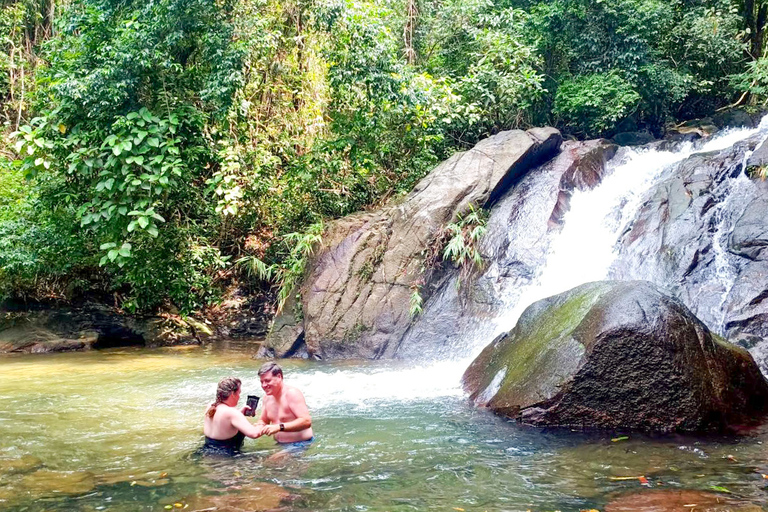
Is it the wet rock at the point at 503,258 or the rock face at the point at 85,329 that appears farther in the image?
the rock face at the point at 85,329

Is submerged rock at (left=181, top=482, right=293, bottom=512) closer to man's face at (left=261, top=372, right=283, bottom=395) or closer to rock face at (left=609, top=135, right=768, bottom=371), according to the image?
man's face at (left=261, top=372, right=283, bottom=395)

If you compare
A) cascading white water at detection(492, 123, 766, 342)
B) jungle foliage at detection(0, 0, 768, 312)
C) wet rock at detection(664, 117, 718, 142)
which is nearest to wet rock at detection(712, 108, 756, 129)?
wet rock at detection(664, 117, 718, 142)

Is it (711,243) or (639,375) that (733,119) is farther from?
(639,375)

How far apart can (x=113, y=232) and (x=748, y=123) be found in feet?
44.4

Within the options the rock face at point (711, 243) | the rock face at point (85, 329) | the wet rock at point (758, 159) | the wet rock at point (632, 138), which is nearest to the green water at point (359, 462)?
the rock face at point (711, 243)

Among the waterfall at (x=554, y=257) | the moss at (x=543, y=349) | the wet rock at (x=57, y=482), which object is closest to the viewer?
the wet rock at (x=57, y=482)

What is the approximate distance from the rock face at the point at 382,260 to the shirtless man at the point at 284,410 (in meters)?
4.70

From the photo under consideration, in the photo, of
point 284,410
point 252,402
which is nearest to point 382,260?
point 284,410

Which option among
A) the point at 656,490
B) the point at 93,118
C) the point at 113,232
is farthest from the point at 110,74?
the point at 656,490

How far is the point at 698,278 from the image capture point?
28.1 ft

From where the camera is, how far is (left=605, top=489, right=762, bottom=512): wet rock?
3.79 m

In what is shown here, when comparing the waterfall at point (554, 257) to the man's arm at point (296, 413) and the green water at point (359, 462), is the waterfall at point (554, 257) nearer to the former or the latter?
the green water at point (359, 462)

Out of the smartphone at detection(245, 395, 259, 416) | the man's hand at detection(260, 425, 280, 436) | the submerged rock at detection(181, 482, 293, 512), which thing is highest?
the smartphone at detection(245, 395, 259, 416)

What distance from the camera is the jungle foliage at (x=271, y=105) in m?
10.6
